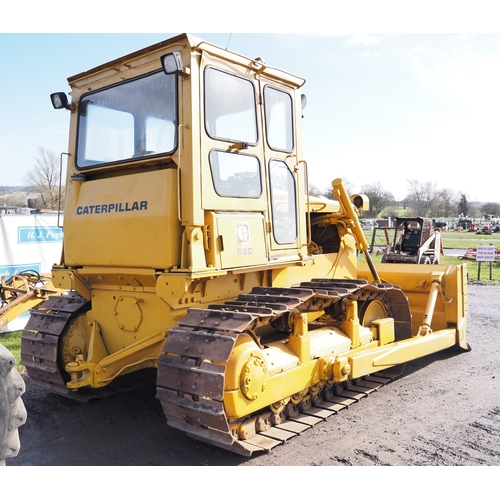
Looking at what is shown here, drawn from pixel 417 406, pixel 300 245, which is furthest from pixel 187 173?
pixel 417 406

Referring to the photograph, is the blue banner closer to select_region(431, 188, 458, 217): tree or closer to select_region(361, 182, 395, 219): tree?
select_region(361, 182, 395, 219): tree

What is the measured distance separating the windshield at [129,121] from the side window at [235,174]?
0.42 m

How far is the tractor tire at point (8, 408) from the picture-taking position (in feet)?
9.95

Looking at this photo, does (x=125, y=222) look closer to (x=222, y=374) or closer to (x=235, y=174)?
(x=235, y=174)

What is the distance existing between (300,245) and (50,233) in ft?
22.6

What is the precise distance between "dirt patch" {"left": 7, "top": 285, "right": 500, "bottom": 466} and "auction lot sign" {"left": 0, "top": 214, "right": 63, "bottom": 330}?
4333 millimetres

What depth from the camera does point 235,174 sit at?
4.71 metres

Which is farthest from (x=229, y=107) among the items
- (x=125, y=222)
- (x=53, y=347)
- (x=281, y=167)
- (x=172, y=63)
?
(x=53, y=347)

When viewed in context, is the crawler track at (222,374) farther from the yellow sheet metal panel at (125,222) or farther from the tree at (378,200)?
the tree at (378,200)

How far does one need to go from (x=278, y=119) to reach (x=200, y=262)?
6.22 feet

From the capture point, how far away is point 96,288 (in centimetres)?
523

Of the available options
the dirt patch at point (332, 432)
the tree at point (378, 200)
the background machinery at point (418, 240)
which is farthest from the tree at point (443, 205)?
the dirt patch at point (332, 432)

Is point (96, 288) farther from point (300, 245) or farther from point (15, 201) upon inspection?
point (15, 201)

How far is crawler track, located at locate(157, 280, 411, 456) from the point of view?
382 centimetres
